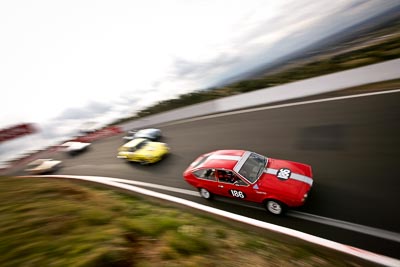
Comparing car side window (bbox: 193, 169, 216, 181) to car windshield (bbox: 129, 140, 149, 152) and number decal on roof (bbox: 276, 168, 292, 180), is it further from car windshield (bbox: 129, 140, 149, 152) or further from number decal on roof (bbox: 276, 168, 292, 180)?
car windshield (bbox: 129, 140, 149, 152)

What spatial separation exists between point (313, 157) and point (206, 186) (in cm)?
402

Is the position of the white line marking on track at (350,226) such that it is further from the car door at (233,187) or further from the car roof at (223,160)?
the car roof at (223,160)

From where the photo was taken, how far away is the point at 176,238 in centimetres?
525

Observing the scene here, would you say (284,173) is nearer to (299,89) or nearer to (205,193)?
(205,193)

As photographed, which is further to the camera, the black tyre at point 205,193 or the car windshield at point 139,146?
the car windshield at point 139,146

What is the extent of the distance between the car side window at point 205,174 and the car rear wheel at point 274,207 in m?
1.79

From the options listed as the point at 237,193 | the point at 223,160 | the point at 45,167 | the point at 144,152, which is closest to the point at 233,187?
the point at 237,193

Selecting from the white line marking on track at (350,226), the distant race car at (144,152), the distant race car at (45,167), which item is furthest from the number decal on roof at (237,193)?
the distant race car at (45,167)

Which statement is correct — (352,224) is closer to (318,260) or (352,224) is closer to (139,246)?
(318,260)

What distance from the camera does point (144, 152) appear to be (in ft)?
42.2

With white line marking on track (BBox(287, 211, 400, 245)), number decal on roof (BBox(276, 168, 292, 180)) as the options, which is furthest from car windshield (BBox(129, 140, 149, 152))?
white line marking on track (BBox(287, 211, 400, 245))

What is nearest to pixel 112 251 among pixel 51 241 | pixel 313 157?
pixel 51 241

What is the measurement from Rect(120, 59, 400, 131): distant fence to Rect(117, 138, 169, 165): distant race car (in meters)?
5.93

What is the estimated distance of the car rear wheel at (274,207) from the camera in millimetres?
6840
